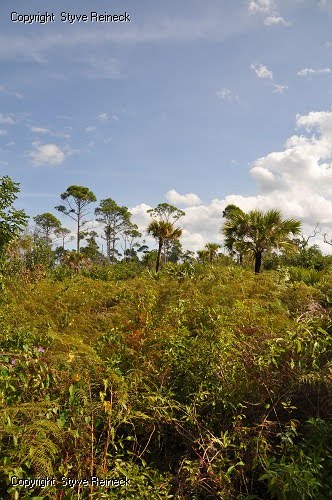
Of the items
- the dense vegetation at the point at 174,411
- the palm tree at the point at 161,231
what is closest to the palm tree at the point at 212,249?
the palm tree at the point at 161,231

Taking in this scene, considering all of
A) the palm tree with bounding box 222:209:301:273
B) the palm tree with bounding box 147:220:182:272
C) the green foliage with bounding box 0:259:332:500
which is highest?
the palm tree with bounding box 147:220:182:272

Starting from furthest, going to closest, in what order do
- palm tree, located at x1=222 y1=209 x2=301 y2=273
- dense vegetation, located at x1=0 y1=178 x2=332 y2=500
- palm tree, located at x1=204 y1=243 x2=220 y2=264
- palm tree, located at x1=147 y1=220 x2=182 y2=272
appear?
palm tree, located at x1=204 y1=243 x2=220 y2=264 → palm tree, located at x1=147 y1=220 x2=182 y2=272 → palm tree, located at x1=222 y1=209 x2=301 y2=273 → dense vegetation, located at x1=0 y1=178 x2=332 y2=500

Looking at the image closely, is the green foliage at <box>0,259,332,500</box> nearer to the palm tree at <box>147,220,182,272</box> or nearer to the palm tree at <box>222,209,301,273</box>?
the palm tree at <box>222,209,301,273</box>

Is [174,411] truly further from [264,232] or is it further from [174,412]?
[264,232]

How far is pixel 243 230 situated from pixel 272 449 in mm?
10204

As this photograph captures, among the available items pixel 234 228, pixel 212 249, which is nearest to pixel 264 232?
pixel 234 228

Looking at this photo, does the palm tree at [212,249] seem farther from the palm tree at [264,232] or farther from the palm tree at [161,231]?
the palm tree at [264,232]

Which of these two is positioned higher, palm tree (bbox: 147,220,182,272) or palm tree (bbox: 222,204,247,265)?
palm tree (bbox: 147,220,182,272)

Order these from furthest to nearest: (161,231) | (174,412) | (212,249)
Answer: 1. (212,249)
2. (161,231)
3. (174,412)

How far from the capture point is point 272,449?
293 centimetres

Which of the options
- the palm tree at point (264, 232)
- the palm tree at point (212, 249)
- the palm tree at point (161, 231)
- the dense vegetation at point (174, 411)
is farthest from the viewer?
the palm tree at point (212, 249)

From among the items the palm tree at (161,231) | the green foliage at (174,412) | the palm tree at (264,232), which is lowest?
the green foliage at (174,412)

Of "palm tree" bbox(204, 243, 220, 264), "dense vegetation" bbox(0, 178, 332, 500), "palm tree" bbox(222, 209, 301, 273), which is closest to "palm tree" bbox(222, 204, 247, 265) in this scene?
"palm tree" bbox(222, 209, 301, 273)

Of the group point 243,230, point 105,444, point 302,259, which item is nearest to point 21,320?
point 105,444
